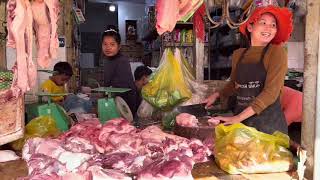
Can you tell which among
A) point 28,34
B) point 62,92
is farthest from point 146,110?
point 62,92

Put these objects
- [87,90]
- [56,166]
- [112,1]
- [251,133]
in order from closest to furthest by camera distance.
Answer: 1. [56,166]
2. [251,133]
3. [87,90]
4. [112,1]

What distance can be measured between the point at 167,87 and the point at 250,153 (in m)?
1.85

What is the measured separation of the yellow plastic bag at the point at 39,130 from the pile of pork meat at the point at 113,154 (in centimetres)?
32

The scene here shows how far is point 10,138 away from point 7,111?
219 mm

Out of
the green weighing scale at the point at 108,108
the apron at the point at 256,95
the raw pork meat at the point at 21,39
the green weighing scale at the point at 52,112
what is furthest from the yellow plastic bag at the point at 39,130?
the apron at the point at 256,95

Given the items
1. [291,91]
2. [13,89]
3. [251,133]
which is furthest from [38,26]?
[291,91]

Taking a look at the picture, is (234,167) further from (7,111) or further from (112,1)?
(112,1)

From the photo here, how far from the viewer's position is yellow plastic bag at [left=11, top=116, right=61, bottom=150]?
3.09 m

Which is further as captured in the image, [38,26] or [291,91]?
[291,91]

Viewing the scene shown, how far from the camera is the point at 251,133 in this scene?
2.47m

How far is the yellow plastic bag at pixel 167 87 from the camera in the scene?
3936mm

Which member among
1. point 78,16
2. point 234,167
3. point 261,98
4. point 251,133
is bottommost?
point 234,167

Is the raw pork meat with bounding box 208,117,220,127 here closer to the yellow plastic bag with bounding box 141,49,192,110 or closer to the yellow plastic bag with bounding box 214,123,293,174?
the yellow plastic bag with bounding box 214,123,293,174

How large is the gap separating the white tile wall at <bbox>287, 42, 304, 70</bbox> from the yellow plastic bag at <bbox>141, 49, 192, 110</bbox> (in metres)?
3.69
